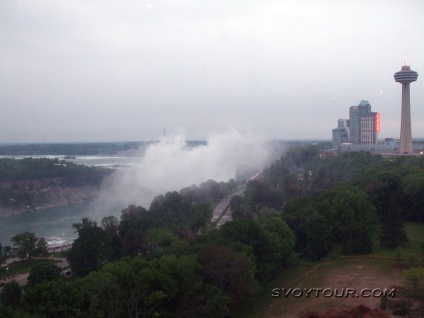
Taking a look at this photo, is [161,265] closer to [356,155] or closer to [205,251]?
[205,251]

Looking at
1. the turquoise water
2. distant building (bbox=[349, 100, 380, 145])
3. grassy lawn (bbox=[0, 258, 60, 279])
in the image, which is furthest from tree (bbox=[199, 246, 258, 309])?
distant building (bbox=[349, 100, 380, 145])

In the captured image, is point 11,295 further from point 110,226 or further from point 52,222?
point 52,222

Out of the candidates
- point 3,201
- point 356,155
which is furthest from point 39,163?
point 356,155

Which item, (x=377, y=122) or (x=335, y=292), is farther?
(x=377, y=122)

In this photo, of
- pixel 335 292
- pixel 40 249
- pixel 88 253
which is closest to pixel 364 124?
pixel 40 249

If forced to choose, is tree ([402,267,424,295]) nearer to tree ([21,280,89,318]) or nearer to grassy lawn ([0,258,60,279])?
tree ([21,280,89,318])
